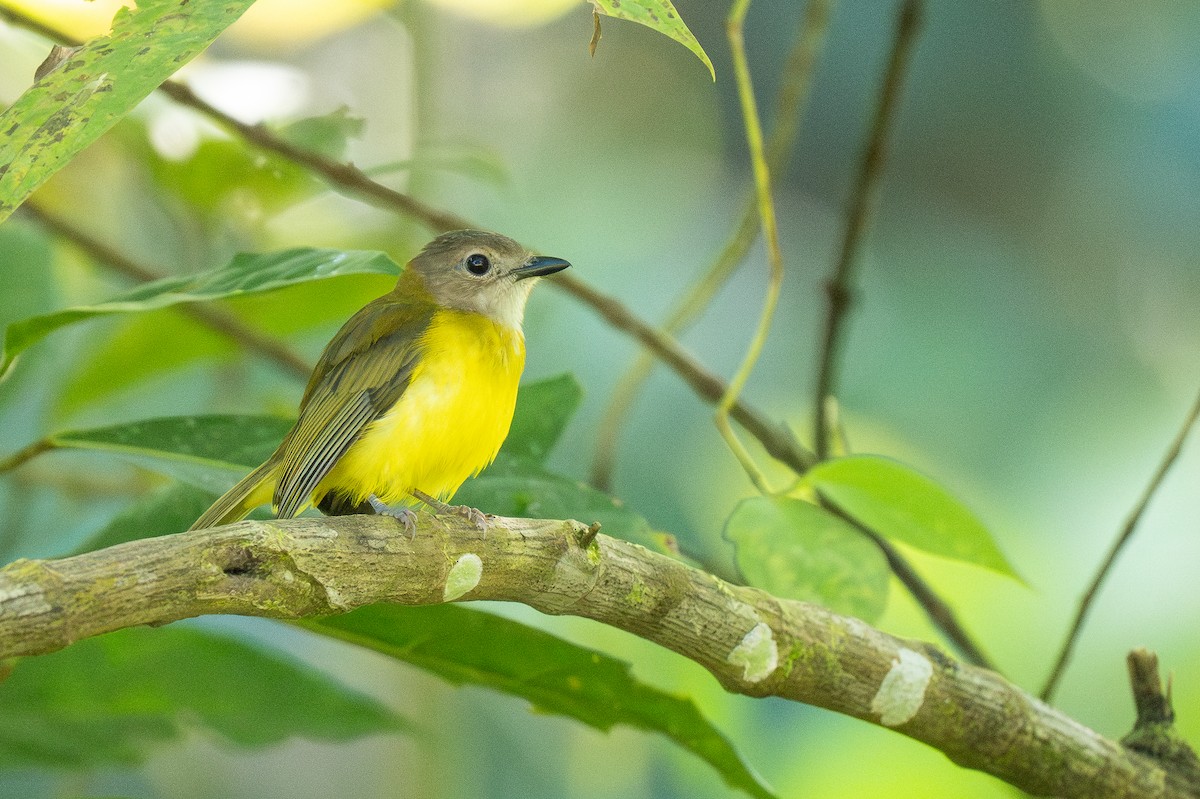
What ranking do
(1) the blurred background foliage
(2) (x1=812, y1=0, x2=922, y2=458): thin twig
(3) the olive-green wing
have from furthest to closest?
(1) the blurred background foliage → (2) (x1=812, y1=0, x2=922, y2=458): thin twig → (3) the olive-green wing

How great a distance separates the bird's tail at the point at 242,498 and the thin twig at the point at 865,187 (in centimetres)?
110

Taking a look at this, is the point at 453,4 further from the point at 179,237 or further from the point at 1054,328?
the point at 1054,328

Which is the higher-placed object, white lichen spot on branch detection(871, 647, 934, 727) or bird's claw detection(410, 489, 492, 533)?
bird's claw detection(410, 489, 492, 533)

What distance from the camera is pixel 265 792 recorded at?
431 cm

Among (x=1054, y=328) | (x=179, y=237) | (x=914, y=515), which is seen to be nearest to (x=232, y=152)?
(x=179, y=237)

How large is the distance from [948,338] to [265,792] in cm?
314

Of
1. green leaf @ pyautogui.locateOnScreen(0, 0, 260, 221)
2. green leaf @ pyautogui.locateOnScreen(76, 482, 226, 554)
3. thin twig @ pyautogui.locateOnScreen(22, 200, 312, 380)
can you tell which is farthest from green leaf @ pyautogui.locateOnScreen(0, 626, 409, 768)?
green leaf @ pyautogui.locateOnScreen(0, 0, 260, 221)

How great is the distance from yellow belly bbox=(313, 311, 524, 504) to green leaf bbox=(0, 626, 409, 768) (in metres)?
0.40

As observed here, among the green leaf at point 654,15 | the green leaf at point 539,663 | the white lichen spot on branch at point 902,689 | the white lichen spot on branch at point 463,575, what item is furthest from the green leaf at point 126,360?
the green leaf at point 654,15

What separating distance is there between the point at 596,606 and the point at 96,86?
73 cm

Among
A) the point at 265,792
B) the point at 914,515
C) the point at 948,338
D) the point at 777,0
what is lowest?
the point at 265,792

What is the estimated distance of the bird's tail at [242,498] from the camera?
5.08 ft

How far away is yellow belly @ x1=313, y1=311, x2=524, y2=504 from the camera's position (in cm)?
166

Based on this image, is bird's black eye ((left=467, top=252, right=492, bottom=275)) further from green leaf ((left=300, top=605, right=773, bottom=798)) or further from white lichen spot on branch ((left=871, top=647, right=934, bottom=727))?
white lichen spot on branch ((left=871, top=647, right=934, bottom=727))
